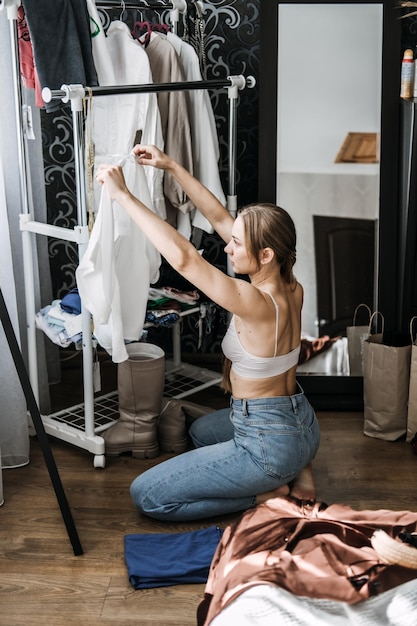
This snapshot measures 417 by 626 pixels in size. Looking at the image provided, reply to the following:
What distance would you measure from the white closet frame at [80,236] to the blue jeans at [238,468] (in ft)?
1.52

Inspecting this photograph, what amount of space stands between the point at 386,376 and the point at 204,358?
44.1 inches

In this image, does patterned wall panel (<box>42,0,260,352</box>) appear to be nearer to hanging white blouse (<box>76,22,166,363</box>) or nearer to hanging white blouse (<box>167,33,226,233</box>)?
hanging white blouse (<box>167,33,226,233</box>)

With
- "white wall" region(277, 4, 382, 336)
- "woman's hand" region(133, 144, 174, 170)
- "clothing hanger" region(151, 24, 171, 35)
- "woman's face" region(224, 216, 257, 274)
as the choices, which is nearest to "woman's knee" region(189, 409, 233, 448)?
"woman's face" region(224, 216, 257, 274)

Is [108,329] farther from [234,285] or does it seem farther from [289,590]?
[289,590]

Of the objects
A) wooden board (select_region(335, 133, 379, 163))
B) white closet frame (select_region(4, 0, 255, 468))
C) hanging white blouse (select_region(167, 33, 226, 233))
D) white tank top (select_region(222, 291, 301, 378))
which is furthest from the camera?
wooden board (select_region(335, 133, 379, 163))

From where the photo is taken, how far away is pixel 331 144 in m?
3.62

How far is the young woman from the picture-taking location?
267cm

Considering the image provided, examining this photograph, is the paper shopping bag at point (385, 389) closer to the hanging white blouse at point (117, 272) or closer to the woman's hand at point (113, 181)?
the hanging white blouse at point (117, 272)

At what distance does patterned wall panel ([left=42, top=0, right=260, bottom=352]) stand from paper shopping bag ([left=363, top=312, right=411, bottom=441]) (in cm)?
73

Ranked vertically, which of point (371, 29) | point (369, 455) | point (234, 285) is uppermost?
point (371, 29)

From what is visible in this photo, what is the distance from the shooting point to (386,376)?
11.1 ft

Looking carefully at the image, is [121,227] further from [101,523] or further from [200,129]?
[101,523]

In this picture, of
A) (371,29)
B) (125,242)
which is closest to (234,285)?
(125,242)

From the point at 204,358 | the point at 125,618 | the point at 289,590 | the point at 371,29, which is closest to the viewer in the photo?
the point at 289,590
